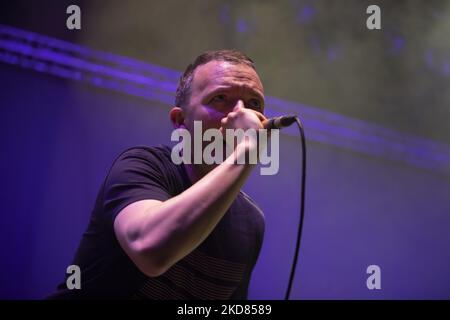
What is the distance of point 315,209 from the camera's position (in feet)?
8.91

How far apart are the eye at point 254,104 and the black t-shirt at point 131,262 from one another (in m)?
0.30

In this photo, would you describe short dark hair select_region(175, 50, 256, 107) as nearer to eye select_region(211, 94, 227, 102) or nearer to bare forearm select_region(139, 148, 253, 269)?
eye select_region(211, 94, 227, 102)

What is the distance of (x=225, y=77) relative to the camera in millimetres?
1317

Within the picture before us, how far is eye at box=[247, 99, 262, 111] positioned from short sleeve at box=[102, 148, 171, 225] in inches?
13.6

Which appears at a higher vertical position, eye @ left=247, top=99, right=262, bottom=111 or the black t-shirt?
eye @ left=247, top=99, right=262, bottom=111

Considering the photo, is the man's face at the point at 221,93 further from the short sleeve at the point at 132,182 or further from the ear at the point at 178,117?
the short sleeve at the point at 132,182

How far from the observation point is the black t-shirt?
107cm

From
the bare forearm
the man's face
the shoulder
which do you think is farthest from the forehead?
the bare forearm

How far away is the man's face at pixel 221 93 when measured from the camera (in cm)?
129

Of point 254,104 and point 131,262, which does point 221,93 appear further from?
point 131,262

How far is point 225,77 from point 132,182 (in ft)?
1.56

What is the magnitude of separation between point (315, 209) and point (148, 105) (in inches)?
49.4

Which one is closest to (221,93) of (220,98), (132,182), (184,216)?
(220,98)
